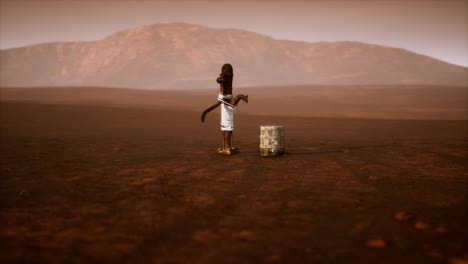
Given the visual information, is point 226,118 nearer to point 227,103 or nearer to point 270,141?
point 227,103

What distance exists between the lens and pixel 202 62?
130 m

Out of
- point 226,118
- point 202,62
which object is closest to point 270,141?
point 226,118

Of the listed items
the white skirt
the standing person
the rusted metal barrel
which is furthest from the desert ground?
the white skirt

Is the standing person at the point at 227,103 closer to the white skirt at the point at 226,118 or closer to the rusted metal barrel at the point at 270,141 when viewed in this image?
the white skirt at the point at 226,118

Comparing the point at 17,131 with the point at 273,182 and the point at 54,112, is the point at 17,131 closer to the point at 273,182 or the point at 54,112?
the point at 54,112

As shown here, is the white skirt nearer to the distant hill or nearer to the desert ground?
the desert ground

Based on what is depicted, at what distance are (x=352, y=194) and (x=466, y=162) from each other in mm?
3567

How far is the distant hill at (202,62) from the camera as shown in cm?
11762

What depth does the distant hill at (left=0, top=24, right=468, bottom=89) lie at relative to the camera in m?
118

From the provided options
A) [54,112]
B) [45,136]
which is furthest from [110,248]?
[54,112]

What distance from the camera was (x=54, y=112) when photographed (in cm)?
1881

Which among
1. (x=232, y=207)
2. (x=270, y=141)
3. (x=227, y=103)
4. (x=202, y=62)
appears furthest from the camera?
(x=202, y=62)

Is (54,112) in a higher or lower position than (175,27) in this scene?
lower

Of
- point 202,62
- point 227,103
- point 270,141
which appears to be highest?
point 202,62
